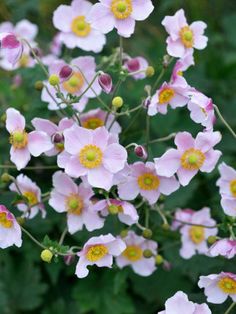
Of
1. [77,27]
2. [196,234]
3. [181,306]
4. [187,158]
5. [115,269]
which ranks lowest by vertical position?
[115,269]

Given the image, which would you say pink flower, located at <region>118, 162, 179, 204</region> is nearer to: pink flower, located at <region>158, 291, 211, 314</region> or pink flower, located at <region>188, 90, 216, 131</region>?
pink flower, located at <region>188, 90, 216, 131</region>

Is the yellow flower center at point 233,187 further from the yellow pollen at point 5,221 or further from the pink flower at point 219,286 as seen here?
the yellow pollen at point 5,221

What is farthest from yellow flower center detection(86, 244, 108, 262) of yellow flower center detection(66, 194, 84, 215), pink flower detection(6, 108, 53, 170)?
pink flower detection(6, 108, 53, 170)

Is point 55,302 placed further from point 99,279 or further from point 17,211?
point 17,211

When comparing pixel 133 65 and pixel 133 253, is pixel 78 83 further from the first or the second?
pixel 133 253

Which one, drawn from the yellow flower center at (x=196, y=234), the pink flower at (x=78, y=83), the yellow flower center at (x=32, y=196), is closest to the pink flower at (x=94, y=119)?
the pink flower at (x=78, y=83)

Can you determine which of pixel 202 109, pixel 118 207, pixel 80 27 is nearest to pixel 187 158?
pixel 202 109

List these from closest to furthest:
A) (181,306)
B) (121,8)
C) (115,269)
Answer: (181,306) < (121,8) < (115,269)

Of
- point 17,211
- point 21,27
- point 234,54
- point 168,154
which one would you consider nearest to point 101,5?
point 168,154
